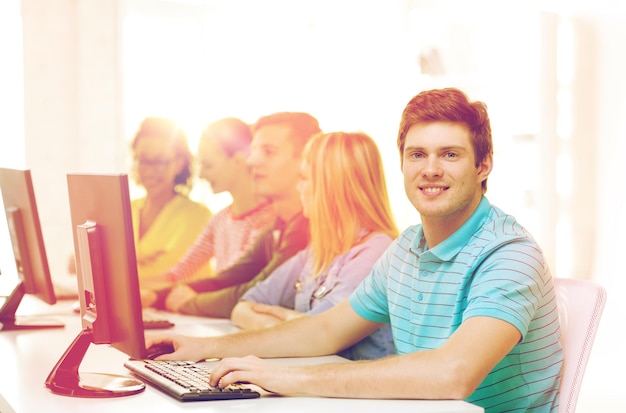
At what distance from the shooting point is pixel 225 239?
11.1 ft

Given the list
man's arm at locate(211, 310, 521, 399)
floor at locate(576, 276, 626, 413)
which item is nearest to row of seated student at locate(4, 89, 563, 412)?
man's arm at locate(211, 310, 521, 399)

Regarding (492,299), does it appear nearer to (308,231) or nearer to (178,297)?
(308,231)

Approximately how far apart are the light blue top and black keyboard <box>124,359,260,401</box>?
0.53m

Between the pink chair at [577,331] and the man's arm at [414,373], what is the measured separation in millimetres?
222

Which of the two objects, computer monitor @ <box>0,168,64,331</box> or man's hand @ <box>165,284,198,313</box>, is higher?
computer monitor @ <box>0,168,64,331</box>

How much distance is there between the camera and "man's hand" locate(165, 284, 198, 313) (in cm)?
299

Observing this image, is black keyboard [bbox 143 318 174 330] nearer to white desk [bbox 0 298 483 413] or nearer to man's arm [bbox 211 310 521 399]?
white desk [bbox 0 298 483 413]

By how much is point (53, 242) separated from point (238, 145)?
6.55 ft

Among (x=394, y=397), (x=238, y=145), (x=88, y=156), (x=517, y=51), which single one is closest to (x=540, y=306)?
(x=394, y=397)

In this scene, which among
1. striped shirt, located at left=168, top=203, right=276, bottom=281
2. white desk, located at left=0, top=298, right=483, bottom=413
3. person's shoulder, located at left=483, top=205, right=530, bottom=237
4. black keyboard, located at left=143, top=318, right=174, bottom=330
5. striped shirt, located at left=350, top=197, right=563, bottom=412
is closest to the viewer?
white desk, located at left=0, top=298, right=483, bottom=413

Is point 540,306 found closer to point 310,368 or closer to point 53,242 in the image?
point 310,368

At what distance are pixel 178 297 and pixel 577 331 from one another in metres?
1.71

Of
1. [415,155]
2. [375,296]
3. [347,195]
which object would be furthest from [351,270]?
[415,155]

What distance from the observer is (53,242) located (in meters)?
4.95
